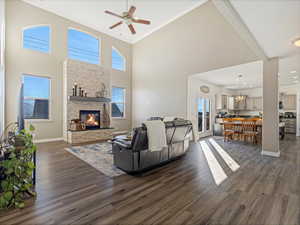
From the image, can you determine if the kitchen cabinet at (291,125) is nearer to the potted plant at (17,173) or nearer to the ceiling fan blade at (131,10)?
the ceiling fan blade at (131,10)

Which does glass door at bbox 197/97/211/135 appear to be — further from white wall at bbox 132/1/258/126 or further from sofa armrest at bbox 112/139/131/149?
sofa armrest at bbox 112/139/131/149

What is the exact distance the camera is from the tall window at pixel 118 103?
26.5 feet

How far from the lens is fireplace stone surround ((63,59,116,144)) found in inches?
233

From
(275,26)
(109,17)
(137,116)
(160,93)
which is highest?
(109,17)

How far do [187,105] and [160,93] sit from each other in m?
1.64

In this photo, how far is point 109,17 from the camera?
643 cm

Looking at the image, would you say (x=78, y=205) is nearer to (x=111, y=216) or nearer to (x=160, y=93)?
(x=111, y=216)

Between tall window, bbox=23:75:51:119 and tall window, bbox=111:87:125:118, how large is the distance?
2.98m

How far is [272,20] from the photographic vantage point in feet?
7.64

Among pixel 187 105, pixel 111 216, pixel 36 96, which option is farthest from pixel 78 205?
pixel 36 96

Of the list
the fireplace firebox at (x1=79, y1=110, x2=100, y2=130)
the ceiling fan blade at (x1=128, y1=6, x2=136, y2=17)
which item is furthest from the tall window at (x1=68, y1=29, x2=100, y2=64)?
the ceiling fan blade at (x1=128, y1=6, x2=136, y2=17)

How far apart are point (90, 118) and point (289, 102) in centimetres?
1038

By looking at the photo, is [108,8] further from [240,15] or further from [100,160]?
[100,160]

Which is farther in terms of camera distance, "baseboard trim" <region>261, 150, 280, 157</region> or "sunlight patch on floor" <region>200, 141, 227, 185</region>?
"baseboard trim" <region>261, 150, 280, 157</region>
